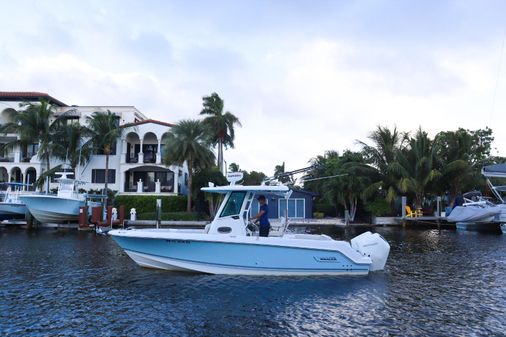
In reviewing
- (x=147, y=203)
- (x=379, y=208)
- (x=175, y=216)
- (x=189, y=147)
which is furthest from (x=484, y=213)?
(x=147, y=203)

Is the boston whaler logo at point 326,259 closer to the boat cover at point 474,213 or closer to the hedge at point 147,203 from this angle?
the boat cover at point 474,213

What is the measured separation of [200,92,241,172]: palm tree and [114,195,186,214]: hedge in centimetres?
697

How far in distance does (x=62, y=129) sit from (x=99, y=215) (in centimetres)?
1551

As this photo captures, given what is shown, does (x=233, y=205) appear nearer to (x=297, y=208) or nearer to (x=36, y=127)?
(x=297, y=208)

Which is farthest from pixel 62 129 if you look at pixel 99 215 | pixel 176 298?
pixel 176 298

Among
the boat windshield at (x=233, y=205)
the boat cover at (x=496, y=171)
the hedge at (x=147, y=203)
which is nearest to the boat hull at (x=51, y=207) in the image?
the hedge at (x=147, y=203)

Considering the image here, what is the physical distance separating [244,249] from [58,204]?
895 inches

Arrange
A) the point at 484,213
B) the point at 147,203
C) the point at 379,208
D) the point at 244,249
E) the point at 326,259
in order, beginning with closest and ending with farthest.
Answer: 1. the point at 244,249
2. the point at 326,259
3. the point at 484,213
4. the point at 379,208
5. the point at 147,203

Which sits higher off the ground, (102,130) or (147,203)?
(102,130)

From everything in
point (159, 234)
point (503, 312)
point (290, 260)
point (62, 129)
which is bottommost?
point (503, 312)

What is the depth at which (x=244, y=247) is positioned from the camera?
36.7 feet

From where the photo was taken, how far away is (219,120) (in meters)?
43.0

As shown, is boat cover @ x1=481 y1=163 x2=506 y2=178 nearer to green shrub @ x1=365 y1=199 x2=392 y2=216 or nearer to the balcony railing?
green shrub @ x1=365 y1=199 x2=392 y2=216

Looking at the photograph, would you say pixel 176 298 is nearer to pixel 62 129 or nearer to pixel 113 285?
pixel 113 285
